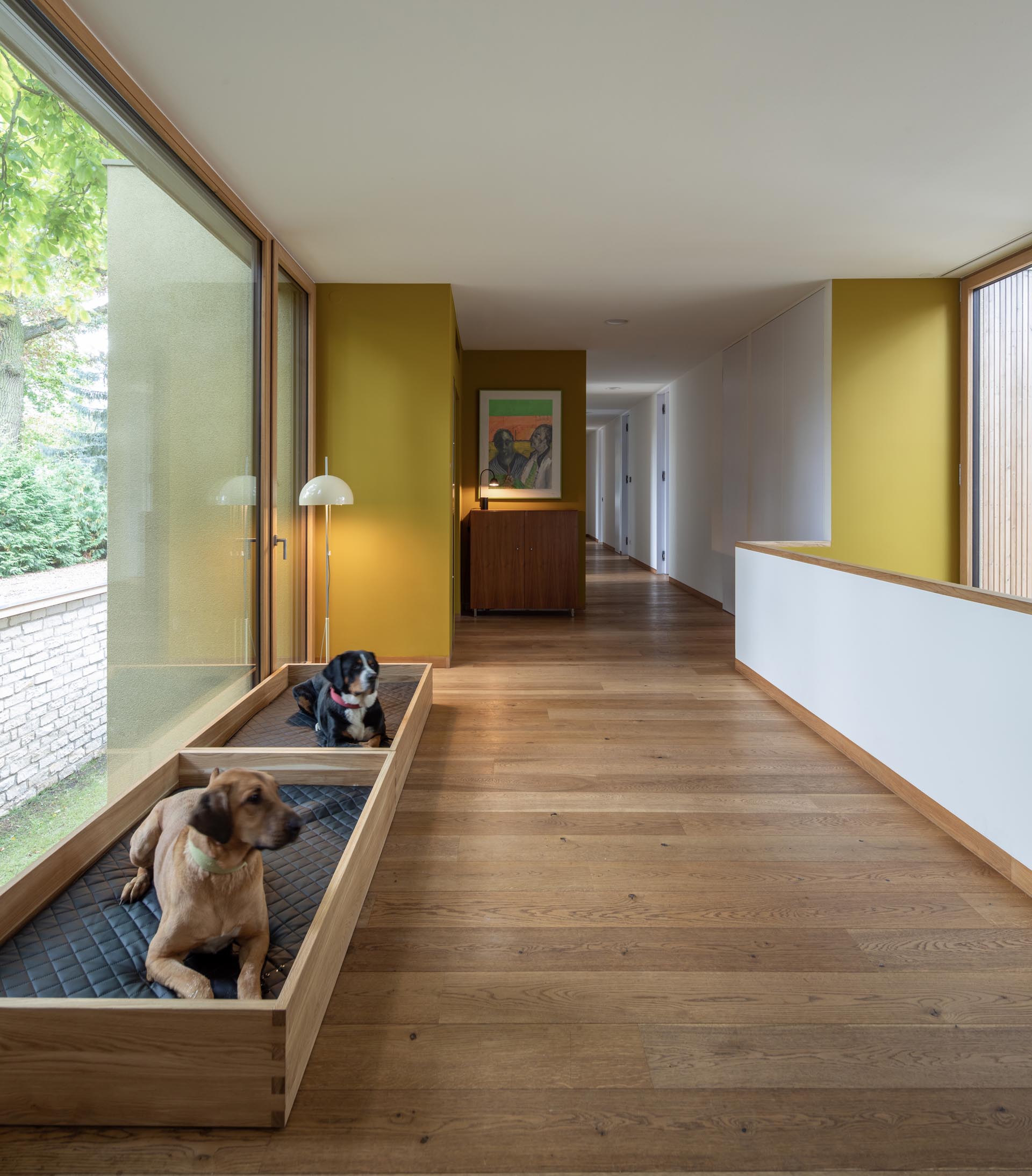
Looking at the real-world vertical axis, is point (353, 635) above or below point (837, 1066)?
above

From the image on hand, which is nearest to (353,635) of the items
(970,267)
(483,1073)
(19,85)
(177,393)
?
(177,393)

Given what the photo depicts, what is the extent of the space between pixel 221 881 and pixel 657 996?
998 millimetres

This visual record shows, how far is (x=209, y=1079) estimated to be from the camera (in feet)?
4.81

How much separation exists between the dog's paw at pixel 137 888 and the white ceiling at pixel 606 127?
2492 mm

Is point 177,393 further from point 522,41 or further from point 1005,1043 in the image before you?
point 1005,1043

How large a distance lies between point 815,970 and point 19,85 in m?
3.05

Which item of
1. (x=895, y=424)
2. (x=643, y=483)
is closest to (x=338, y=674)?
(x=895, y=424)

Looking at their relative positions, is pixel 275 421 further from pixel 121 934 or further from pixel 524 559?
pixel 524 559

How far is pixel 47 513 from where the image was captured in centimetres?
241

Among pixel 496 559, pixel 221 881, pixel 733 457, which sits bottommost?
pixel 221 881

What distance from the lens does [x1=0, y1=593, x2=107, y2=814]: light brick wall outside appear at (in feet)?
7.25

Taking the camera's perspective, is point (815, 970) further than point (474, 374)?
No

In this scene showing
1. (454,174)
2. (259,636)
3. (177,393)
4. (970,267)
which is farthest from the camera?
(970,267)

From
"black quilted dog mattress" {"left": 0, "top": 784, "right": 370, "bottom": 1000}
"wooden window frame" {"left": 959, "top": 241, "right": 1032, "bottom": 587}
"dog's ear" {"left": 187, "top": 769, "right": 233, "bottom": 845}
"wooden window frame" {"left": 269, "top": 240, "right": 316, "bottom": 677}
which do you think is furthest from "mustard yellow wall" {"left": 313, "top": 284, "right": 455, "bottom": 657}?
"dog's ear" {"left": 187, "top": 769, "right": 233, "bottom": 845}
